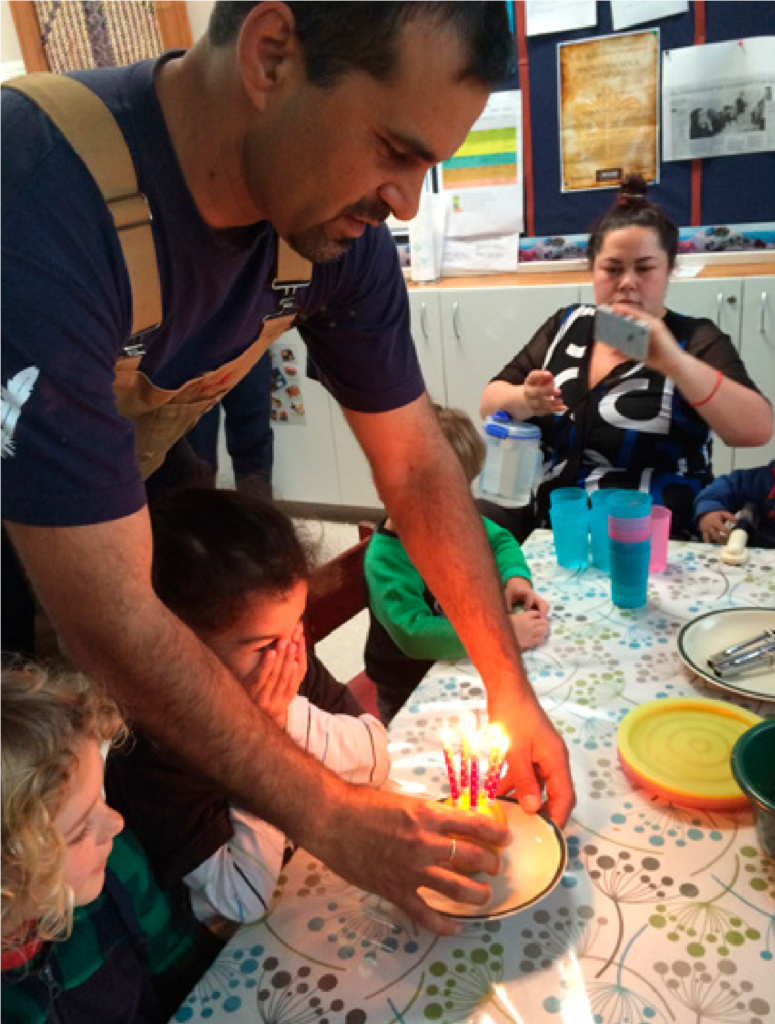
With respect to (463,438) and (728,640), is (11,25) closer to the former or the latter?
(463,438)

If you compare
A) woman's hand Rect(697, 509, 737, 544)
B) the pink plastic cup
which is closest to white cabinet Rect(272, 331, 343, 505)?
woman's hand Rect(697, 509, 737, 544)

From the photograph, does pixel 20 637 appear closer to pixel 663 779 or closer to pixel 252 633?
pixel 252 633

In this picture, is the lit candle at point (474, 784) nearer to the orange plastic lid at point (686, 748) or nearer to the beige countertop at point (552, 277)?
the orange plastic lid at point (686, 748)

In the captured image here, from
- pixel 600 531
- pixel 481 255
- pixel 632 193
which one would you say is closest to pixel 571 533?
pixel 600 531

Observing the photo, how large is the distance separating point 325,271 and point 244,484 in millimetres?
393

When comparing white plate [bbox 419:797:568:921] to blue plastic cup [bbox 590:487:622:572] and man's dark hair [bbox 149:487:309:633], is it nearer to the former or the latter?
man's dark hair [bbox 149:487:309:633]

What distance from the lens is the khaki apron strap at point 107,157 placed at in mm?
818

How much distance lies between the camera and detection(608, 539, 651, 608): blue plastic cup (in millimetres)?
1359

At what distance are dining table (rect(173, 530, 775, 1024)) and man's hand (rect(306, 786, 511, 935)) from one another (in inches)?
1.5

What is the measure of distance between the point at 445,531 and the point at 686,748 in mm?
437

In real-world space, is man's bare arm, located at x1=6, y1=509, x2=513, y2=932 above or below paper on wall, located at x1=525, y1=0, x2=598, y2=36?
below

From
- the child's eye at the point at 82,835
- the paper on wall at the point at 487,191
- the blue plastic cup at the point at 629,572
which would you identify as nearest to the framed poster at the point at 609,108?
the paper on wall at the point at 487,191

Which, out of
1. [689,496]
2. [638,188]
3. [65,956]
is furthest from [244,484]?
[638,188]

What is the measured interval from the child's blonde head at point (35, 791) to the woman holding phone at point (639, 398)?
4.79 ft
